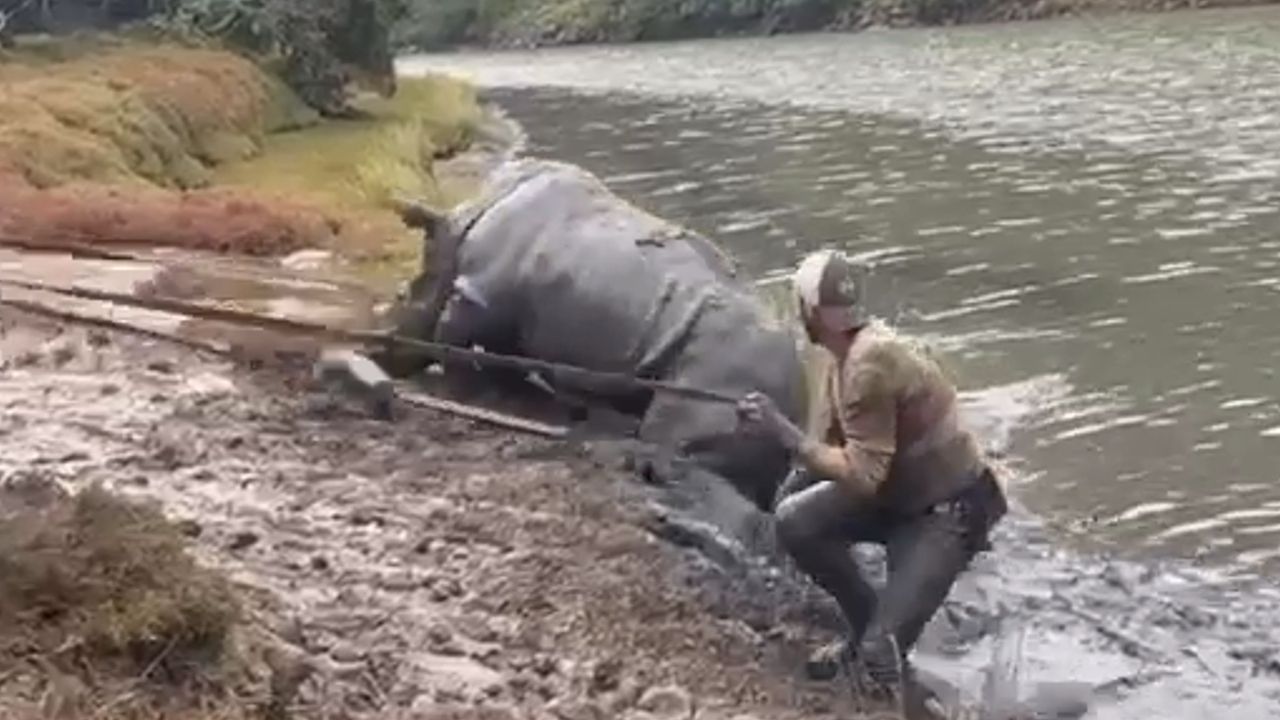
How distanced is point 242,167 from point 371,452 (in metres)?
18.7

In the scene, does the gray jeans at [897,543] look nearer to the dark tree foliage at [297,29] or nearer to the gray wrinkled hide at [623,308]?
the gray wrinkled hide at [623,308]

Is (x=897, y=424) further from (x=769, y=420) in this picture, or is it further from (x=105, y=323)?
(x=105, y=323)

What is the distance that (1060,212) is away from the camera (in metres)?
28.6

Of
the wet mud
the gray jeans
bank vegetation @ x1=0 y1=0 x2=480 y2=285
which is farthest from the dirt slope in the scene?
bank vegetation @ x1=0 y1=0 x2=480 y2=285

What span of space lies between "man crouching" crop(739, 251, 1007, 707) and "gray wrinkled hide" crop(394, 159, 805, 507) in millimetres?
2259

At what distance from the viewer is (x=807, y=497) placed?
9898 mm

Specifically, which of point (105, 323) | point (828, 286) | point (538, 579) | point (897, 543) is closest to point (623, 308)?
point (538, 579)

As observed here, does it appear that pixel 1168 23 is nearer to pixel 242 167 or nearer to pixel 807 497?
pixel 242 167

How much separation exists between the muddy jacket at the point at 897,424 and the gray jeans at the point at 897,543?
12 cm

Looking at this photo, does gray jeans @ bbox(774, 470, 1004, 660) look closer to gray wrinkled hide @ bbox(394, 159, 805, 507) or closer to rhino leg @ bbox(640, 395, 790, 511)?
rhino leg @ bbox(640, 395, 790, 511)

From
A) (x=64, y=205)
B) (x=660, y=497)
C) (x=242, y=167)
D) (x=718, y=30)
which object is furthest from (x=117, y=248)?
(x=718, y=30)

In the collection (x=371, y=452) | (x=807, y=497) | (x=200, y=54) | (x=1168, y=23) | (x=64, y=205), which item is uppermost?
(x=807, y=497)

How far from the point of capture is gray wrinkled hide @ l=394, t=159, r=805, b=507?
1258 cm

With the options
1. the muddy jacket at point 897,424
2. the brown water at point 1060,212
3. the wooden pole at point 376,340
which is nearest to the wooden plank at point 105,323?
the wooden pole at point 376,340
